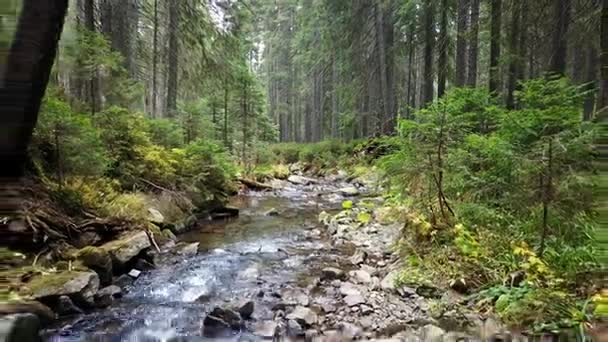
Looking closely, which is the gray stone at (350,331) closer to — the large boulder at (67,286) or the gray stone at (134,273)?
the large boulder at (67,286)

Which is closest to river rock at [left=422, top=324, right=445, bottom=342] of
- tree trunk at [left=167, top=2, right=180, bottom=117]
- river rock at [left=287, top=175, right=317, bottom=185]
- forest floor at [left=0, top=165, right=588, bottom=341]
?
forest floor at [left=0, top=165, right=588, bottom=341]

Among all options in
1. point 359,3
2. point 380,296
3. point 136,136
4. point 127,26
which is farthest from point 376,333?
point 359,3

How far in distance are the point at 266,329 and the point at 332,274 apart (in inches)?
63.4

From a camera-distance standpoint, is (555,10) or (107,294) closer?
(107,294)

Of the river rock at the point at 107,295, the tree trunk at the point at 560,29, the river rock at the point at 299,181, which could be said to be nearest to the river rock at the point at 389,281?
the river rock at the point at 107,295

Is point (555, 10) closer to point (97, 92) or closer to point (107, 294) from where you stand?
point (107, 294)

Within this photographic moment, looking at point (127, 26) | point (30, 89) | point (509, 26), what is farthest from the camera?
point (127, 26)

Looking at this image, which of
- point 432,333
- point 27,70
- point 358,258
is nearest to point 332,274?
point 358,258

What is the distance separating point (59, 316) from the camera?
374 centimetres

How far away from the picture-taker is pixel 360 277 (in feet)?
15.9

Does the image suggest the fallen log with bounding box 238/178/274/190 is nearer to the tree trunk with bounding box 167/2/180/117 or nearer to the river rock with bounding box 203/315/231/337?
the tree trunk with bounding box 167/2/180/117

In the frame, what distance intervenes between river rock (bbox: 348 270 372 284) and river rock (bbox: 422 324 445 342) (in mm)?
1499

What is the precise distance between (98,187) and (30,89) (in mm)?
4536

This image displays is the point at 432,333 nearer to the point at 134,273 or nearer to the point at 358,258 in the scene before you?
the point at 358,258
